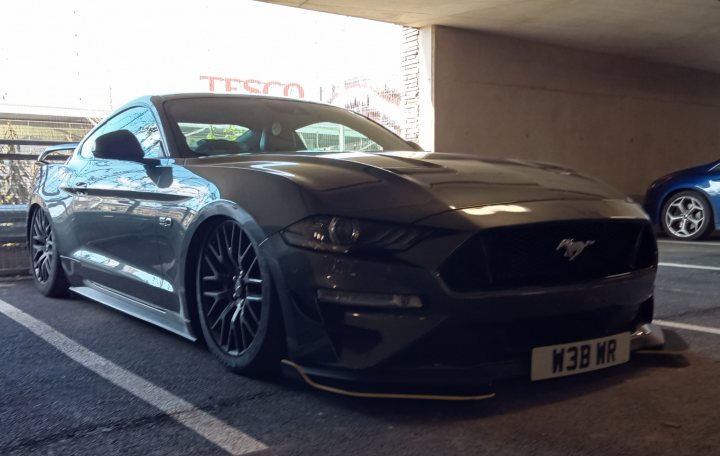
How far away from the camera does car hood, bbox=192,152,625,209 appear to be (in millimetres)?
2723

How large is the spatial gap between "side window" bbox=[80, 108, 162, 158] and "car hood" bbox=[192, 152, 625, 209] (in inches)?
21.0

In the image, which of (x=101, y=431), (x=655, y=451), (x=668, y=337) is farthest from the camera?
(x=668, y=337)

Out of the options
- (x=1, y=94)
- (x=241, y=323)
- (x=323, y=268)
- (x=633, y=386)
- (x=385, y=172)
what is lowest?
(x=633, y=386)

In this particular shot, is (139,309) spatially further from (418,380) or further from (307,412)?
(418,380)

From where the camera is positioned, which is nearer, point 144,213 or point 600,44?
point 144,213

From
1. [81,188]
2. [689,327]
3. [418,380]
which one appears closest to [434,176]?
[418,380]

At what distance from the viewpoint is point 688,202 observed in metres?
9.30

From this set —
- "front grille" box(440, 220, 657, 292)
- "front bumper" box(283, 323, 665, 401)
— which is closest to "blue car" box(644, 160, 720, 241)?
"front grille" box(440, 220, 657, 292)

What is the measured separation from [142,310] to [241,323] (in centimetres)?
99

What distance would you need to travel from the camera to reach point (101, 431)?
8.10ft

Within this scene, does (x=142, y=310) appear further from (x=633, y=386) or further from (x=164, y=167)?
(x=633, y=386)

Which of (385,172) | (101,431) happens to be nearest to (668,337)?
(385,172)

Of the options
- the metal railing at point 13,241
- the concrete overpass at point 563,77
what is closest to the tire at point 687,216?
the concrete overpass at point 563,77

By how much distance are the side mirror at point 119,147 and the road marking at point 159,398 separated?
39.1 inches
